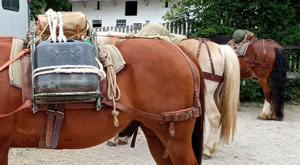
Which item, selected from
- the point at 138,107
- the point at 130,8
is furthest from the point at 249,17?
the point at 130,8

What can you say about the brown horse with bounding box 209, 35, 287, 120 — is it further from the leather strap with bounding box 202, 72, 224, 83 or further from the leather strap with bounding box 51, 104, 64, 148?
the leather strap with bounding box 51, 104, 64, 148

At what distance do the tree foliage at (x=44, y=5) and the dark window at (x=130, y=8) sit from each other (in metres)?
10.2

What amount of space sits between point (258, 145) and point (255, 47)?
117 inches

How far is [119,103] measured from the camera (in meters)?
2.37

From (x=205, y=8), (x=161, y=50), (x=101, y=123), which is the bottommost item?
(x=101, y=123)

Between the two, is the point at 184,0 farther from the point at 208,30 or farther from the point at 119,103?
the point at 119,103

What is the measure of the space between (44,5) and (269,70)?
10.9 m

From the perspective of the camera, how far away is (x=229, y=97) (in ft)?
14.7

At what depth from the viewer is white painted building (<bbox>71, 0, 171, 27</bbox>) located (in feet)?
85.7

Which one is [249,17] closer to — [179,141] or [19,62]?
[179,141]

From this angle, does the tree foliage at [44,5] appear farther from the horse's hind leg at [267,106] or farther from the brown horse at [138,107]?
the brown horse at [138,107]

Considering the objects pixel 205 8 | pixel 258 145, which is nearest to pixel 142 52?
pixel 258 145

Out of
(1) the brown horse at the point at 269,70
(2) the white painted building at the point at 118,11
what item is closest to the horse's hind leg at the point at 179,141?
(1) the brown horse at the point at 269,70

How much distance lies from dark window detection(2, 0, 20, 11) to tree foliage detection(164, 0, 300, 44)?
466 cm
